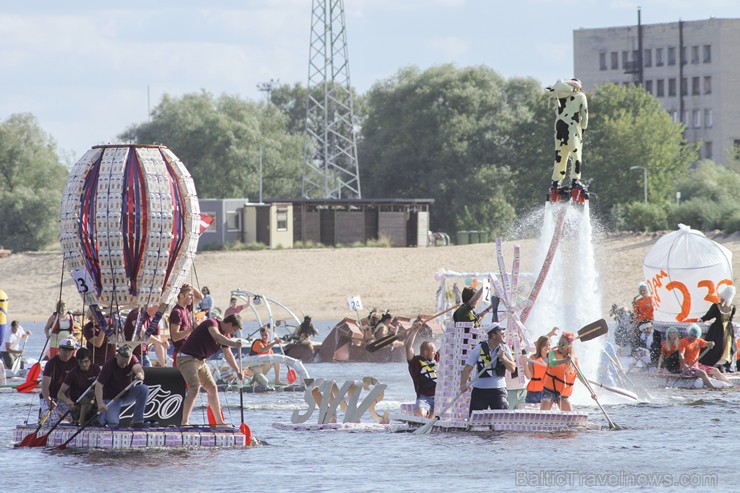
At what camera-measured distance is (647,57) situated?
11106cm

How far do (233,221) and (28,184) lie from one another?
70.2 ft

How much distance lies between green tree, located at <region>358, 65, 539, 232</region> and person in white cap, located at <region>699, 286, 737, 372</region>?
60893 millimetres

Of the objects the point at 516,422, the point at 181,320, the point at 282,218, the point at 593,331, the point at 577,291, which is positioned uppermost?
the point at 282,218

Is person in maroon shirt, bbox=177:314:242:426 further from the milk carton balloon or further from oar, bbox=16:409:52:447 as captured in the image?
→ the milk carton balloon

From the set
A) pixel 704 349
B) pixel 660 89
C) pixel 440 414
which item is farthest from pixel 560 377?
pixel 660 89

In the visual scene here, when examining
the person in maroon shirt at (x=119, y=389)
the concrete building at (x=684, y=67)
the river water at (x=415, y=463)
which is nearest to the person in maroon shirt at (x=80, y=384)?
the person in maroon shirt at (x=119, y=389)

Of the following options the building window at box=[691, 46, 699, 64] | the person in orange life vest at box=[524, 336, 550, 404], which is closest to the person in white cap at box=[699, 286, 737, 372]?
the person in orange life vest at box=[524, 336, 550, 404]

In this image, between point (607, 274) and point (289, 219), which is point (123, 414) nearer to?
point (607, 274)

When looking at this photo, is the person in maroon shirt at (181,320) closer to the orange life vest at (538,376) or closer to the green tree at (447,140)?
the orange life vest at (538,376)

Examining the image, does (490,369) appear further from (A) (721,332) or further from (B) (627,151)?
(B) (627,151)

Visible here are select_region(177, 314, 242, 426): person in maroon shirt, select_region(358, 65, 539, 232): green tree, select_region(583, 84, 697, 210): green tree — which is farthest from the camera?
select_region(358, 65, 539, 232): green tree

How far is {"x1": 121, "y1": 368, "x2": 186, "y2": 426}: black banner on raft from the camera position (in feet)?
64.4

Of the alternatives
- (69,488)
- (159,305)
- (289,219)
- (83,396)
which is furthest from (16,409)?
(289,219)

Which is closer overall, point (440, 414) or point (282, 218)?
point (440, 414)
